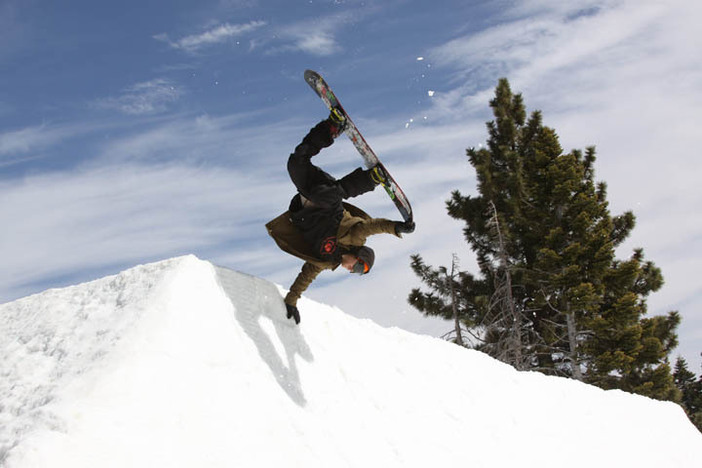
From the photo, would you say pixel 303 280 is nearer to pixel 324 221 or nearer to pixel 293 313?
pixel 293 313

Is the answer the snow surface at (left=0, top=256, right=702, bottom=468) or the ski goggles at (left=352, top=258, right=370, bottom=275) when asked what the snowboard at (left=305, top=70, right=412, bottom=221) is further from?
the snow surface at (left=0, top=256, right=702, bottom=468)

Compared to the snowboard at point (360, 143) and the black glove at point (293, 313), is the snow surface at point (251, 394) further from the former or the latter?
the snowboard at point (360, 143)

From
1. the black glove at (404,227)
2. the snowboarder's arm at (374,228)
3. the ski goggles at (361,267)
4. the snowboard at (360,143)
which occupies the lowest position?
the ski goggles at (361,267)

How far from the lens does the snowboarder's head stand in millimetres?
5270

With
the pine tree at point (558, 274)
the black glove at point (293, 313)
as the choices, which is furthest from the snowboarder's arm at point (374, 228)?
the pine tree at point (558, 274)

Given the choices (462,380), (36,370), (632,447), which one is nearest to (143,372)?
(36,370)

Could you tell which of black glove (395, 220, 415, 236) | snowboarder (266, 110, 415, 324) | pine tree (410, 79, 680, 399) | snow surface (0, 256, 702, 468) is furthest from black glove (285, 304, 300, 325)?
pine tree (410, 79, 680, 399)

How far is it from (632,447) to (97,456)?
6551 mm

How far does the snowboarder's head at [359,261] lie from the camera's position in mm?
5270

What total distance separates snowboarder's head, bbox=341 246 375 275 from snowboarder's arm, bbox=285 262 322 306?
461mm

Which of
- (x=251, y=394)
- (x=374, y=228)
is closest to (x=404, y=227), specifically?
(x=374, y=228)

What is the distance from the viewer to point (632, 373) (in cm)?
2067

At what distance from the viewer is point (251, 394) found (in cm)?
420

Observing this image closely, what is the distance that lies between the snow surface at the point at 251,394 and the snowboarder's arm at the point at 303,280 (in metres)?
0.22
